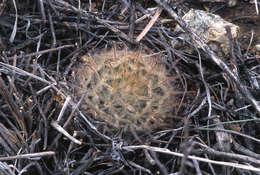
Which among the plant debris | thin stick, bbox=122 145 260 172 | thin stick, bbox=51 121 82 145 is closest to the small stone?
the plant debris

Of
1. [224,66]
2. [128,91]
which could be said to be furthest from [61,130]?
[224,66]

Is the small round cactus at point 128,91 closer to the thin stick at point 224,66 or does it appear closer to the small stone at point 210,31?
the thin stick at point 224,66

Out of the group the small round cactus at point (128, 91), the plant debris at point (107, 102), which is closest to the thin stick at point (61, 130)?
the plant debris at point (107, 102)

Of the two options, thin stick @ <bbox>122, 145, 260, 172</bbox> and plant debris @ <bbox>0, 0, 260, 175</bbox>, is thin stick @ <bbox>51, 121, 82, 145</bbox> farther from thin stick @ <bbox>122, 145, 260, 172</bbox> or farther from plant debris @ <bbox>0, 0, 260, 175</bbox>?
thin stick @ <bbox>122, 145, 260, 172</bbox>

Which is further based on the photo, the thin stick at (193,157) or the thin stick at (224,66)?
the thin stick at (224,66)

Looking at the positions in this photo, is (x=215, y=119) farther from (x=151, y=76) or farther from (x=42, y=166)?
(x=42, y=166)

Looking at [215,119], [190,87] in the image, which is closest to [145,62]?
[190,87]
